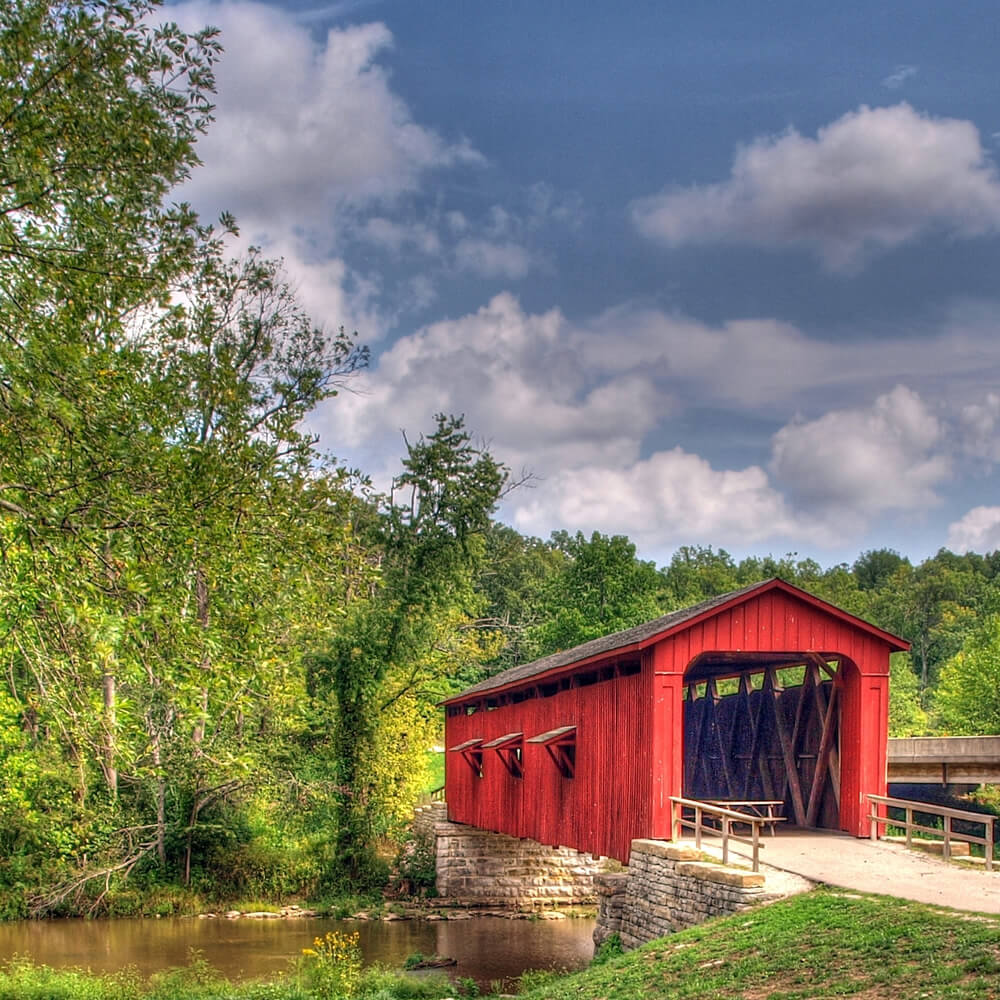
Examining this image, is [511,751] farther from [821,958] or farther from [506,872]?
[821,958]

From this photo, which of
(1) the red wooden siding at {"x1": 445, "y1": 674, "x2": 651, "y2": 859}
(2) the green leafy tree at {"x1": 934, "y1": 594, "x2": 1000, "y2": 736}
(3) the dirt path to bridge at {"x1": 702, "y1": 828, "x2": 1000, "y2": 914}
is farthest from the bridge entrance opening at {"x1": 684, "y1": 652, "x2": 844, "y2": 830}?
(2) the green leafy tree at {"x1": 934, "y1": 594, "x2": 1000, "y2": 736}

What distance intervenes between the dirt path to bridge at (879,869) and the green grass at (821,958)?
553 mm

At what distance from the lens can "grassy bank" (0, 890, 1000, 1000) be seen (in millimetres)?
8180

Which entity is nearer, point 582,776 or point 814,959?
point 814,959

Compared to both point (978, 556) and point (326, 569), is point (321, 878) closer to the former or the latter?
point (326, 569)

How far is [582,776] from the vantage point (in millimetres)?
18172

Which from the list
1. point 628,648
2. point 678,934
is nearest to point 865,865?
point 678,934

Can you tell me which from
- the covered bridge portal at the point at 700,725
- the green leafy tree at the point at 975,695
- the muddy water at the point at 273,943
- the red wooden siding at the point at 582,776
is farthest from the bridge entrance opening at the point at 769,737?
the green leafy tree at the point at 975,695

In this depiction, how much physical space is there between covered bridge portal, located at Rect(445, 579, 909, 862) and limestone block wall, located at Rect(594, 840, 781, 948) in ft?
2.44

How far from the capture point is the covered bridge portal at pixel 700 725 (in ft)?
51.1

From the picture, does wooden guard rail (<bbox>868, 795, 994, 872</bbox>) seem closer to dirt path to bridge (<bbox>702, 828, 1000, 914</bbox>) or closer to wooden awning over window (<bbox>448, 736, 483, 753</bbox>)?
dirt path to bridge (<bbox>702, 828, 1000, 914</bbox>)

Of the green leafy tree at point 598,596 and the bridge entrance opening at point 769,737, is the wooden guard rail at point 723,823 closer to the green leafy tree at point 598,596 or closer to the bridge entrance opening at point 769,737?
the bridge entrance opening at point 769,737

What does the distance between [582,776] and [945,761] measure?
9562 millimetres

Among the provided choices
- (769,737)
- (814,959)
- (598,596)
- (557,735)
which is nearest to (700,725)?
(769,737)
